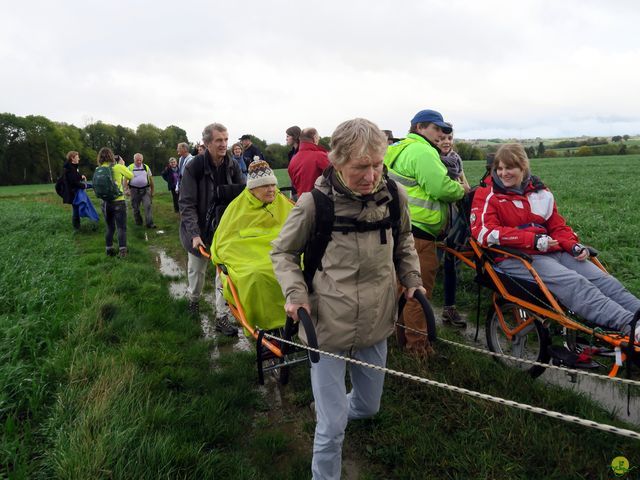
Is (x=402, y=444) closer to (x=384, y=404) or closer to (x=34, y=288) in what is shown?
(x=384, y=404)

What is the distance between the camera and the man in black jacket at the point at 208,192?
5.15m

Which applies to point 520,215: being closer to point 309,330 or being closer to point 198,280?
point 309,330

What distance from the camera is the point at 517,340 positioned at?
14.0ft

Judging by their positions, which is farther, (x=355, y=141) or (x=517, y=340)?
(x=517, y=340)

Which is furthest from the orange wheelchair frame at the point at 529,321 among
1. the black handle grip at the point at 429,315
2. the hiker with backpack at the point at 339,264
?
the hiker with backpack at the point at 339,264

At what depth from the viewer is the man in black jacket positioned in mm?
5148

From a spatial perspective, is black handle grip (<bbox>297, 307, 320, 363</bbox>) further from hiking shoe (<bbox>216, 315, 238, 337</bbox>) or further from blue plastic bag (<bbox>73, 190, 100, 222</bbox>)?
blue plastic bag (<bbox>73, 190, 100, 222</bbox>)

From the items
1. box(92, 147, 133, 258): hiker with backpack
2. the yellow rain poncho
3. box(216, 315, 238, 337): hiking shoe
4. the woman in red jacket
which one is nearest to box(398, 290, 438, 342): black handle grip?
the yellow rain poncho

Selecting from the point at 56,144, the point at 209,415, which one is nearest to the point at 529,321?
the point at 209,415

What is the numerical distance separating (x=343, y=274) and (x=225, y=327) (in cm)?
336

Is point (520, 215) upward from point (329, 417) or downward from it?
upward

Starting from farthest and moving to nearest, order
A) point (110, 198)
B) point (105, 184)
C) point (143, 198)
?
point (143, 198), point (110, 198), point (105, 184)

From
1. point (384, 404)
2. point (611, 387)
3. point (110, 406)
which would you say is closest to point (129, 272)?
point (110, 406)

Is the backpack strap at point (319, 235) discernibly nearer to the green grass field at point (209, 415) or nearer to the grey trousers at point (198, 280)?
the green grass field at point (209, 415)
